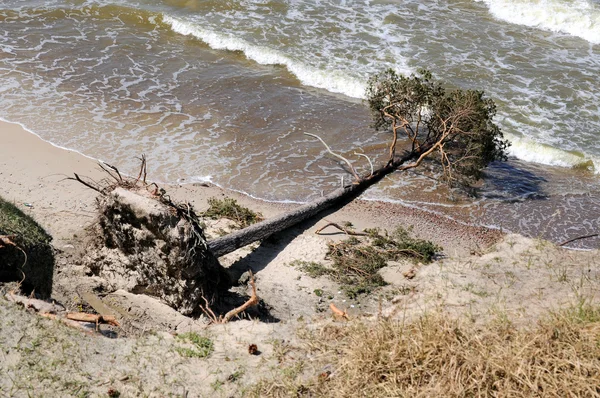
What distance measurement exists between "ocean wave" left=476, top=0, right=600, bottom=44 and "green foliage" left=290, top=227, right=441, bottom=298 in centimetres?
1261

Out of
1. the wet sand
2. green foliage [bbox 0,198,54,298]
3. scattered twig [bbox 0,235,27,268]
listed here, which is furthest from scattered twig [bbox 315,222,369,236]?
scattered twig [bbox 0,235,27,268]

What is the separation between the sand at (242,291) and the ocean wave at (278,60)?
552cm

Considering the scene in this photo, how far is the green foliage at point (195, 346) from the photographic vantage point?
A: 577cm

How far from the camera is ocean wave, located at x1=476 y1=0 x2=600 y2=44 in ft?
61.9

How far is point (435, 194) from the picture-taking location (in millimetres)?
11609

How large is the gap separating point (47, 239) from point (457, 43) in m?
13.9

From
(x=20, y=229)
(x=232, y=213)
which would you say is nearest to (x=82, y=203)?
(x=232, y=213)

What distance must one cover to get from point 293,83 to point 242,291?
903cm

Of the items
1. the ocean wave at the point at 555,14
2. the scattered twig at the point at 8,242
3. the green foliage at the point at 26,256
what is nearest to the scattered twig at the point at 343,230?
the green foliage at the point at 26,256

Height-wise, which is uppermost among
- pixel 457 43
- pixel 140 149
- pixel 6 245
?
pixel 457 43

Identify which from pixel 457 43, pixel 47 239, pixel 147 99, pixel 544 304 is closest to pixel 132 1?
pixel 147 99

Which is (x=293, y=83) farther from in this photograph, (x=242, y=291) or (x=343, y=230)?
(x=242, y=291)

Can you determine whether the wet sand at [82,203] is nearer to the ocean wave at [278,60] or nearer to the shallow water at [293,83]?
the shallow water at [293,83]

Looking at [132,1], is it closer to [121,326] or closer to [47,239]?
[47,239]
